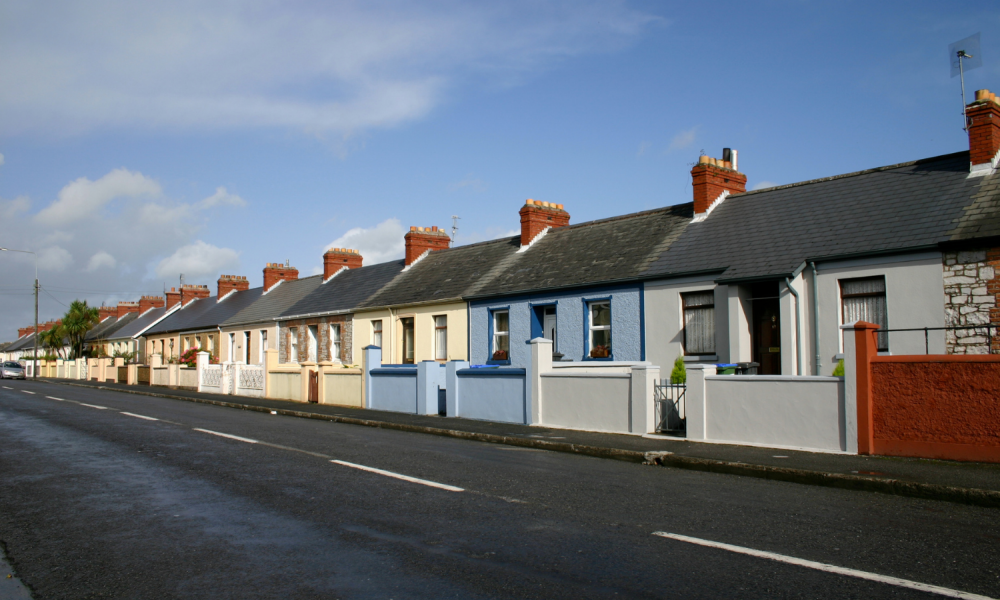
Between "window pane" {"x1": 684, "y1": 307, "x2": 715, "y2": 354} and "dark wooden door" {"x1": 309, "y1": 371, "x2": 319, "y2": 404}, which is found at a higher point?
"window pane" {"x1": 684, "y1": 307, "x2": 715, "y2": 354}

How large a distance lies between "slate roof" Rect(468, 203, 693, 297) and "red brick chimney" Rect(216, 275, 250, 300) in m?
32.0

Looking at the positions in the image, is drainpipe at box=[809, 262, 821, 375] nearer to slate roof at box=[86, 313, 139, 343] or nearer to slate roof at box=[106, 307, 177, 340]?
slate roof at box=[106, 307, 177, 340]

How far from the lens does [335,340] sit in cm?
3262

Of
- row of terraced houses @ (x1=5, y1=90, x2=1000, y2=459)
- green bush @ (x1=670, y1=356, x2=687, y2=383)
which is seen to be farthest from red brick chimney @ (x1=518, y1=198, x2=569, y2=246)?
green bush @ (x1=670, y1=356, x2=687, y2=383)

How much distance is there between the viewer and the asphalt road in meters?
5.09

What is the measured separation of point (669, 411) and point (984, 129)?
30.5 ft

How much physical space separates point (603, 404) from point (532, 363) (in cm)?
249

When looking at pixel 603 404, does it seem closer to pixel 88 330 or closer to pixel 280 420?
pixel 280 420

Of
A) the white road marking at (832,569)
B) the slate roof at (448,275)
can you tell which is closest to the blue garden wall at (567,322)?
the slate roof at (448,275)

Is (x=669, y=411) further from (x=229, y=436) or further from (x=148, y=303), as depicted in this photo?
(x=148, y=303)

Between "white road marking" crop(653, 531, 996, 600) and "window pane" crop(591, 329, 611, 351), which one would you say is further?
"window pane" crop(591, 329, 611, 351)

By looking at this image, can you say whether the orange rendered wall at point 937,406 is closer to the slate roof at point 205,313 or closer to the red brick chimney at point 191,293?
the slate roof at point 205,313

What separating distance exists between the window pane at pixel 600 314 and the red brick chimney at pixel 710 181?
12.6 ft

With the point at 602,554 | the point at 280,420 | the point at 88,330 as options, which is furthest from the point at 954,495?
the point at 88,330
